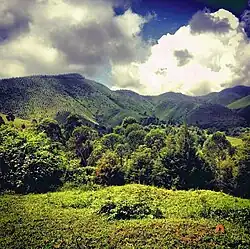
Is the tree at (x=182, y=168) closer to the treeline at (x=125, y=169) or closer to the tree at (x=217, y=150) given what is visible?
the treeline at (x=125, y=169)

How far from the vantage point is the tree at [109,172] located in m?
68.7

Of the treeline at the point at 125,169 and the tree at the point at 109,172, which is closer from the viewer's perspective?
the treeline at the point at 125,169

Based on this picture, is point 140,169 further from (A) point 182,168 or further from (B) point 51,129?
(B) point 51,129

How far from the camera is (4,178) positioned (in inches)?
2557

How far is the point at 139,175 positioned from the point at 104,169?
8254 millimetres

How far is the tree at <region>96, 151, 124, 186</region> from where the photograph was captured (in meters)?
68.7

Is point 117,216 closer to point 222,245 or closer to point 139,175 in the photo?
point 222,245

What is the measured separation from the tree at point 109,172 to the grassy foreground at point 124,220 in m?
8.68

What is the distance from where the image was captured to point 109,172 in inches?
2736

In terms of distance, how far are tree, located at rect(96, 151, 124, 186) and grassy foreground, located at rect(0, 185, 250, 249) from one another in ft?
28.5

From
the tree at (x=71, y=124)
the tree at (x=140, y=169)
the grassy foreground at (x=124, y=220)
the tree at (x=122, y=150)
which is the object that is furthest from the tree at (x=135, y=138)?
the grassy foreground at (x=124, y=220)

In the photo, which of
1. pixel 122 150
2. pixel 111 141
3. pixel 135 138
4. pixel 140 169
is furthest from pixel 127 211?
pixel 135 138

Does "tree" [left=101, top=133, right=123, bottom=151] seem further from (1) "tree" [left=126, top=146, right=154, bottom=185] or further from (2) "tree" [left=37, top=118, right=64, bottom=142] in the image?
(1) "tree" [left=126, top=146, right=154, bottom=185]

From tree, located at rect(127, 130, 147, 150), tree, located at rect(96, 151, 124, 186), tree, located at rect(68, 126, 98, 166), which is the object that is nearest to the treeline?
tree, located at rect(96, 151, 124, 186)
